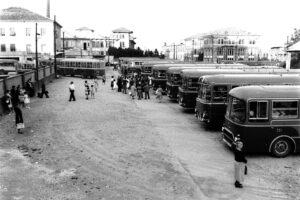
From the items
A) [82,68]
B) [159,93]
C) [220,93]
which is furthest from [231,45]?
[220,93]

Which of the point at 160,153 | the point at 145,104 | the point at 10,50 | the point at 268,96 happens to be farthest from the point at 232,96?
the point at 10,50

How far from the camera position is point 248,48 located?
116 meters

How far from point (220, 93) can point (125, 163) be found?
710 centimetres

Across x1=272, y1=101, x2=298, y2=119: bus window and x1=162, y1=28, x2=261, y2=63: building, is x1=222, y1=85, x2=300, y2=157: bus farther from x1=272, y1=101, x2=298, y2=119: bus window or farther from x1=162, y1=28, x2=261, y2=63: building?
x1=162, y1=28, x2=261, y2=63: building

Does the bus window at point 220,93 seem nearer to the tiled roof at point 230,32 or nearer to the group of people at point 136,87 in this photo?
the group of people at point 136,87

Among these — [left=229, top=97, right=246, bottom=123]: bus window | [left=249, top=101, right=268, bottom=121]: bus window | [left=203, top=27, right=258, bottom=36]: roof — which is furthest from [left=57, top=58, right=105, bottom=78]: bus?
[left=203, top=27, right=258, bottom=36]: roof

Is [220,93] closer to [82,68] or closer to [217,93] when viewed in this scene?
[217,93]

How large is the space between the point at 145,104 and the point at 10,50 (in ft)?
186

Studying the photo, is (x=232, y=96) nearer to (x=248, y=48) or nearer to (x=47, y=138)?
(x=47, y=138)

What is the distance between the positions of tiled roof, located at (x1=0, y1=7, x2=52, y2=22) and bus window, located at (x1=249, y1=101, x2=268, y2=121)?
68827 millimetres

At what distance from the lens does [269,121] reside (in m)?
12.7

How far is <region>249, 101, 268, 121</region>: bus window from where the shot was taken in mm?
12719

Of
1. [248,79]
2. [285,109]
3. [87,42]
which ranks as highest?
[87,42]

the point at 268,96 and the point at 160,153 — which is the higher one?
the point at 268,96
